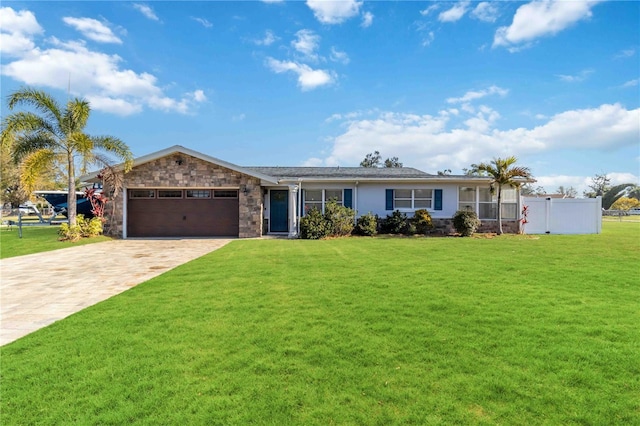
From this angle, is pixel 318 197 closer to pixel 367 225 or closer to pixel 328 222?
pixel 328 222

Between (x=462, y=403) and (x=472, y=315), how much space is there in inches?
81.8

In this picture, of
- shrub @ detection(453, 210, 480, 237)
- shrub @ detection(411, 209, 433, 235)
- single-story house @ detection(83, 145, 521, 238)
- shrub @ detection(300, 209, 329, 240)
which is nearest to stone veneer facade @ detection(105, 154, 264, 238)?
single-story house @ detection(83, 145, 521, 238)

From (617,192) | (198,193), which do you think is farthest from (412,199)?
(617,192)

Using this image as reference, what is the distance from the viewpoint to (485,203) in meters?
17.5

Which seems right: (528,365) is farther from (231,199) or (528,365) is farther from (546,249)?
(231,199)

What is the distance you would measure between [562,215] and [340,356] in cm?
2000

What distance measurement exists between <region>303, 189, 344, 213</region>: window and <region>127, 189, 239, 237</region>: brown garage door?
137 inches

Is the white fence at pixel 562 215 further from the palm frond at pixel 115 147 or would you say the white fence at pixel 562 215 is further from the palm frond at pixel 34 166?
the palm frond at pixel 34 166

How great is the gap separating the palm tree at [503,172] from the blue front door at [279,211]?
965 centimetres

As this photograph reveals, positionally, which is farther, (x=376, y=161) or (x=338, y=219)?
(x=376, y=161)

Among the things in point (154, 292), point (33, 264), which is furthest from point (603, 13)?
point (33, 264)

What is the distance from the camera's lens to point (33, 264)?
29.2 ft

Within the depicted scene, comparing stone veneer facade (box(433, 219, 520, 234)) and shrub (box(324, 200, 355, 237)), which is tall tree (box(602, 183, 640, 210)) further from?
shrub (box(324, 200, 355, 237))

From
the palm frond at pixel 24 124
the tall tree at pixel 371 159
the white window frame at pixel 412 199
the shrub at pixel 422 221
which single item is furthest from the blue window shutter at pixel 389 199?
the tall tree at pixel 371 159
